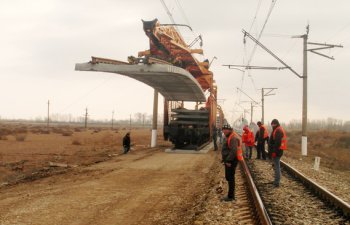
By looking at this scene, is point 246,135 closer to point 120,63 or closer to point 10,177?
point 120,63

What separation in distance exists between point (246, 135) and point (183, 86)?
5.15 metres

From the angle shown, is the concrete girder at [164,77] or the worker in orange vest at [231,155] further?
the concrete girder at [164,77]

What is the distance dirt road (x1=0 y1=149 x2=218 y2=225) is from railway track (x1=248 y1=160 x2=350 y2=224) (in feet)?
5.39

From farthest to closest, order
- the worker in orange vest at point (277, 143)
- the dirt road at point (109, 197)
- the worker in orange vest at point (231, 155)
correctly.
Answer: the worker in orange vest at point (277, 143), the worker in orange vest at point (231, 155), the dirt road at point (109, 197)

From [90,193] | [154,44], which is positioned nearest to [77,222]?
[90,193]

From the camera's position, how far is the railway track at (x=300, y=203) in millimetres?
7559

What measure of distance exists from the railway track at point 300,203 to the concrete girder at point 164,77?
6752 mm

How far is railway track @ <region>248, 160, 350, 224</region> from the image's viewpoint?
7.56m

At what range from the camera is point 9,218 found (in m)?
7.60

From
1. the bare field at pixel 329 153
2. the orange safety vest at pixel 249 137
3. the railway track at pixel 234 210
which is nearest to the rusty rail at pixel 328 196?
the railway track at pixel 234 210

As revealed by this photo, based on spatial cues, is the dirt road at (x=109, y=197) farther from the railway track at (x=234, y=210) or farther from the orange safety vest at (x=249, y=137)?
the orange safety vest at (x=249, y=137)

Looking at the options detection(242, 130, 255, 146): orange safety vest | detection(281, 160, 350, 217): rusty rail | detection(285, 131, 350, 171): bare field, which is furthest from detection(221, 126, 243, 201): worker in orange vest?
detection(285, 131, 350, 171): bare field

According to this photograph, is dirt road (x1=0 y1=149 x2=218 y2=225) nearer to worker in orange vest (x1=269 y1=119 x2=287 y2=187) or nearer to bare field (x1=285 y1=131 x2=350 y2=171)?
worker in orange vest (x1=269 y1=119 x2=287 y2=187)

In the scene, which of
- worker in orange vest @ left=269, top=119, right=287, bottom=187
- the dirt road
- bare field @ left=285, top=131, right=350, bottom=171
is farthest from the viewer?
bare field @ left=285, top=131, right=350, bottom=171
